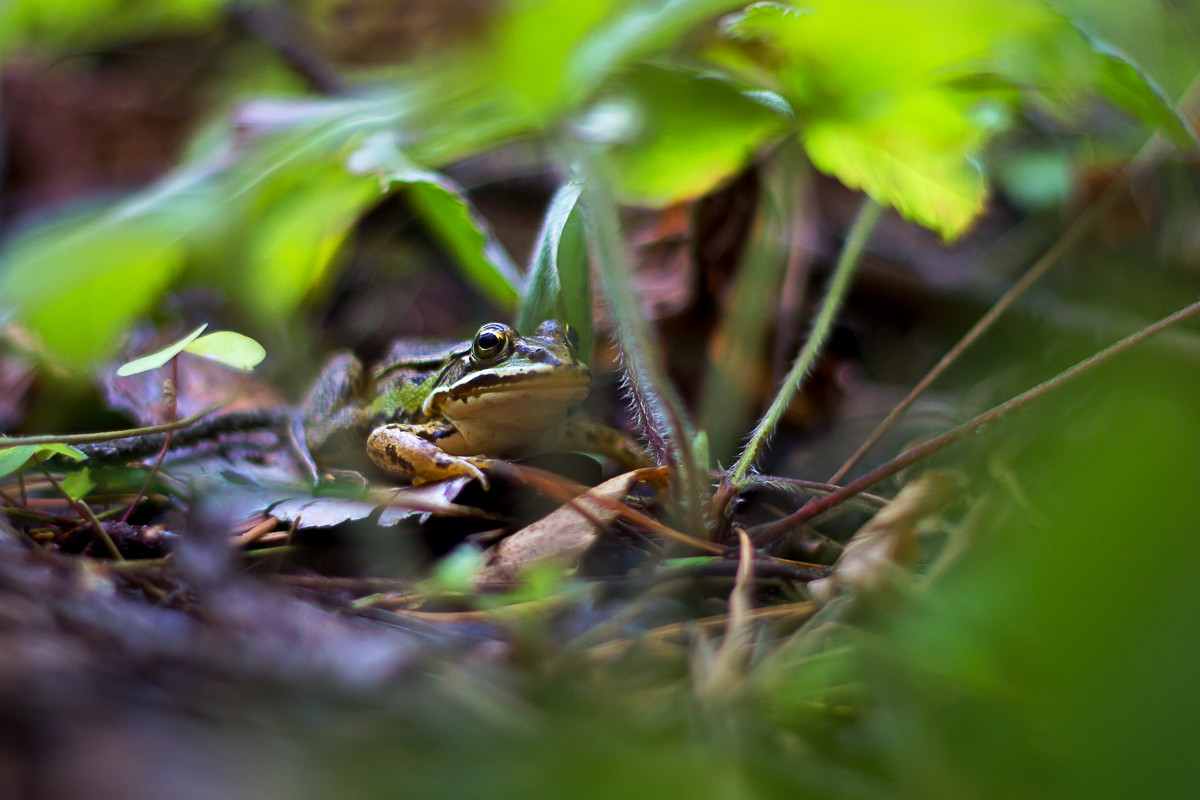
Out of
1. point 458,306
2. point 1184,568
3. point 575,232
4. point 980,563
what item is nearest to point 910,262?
point 575,232

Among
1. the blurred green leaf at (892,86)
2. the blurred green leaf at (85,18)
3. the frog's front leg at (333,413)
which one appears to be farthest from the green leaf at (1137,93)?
the blurred green leaf at (85,18)

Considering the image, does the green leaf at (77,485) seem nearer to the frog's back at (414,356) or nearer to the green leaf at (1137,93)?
the frog's back at (414,356)

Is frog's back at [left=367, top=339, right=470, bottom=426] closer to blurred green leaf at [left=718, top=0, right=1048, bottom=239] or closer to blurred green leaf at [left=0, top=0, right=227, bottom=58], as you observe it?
blurred green leaf at [left=718, top=0, right=1048, bottom=239]

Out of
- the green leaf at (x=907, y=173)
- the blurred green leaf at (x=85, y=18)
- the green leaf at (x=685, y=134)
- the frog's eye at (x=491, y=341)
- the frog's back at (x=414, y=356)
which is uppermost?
the blurred green leaf at (x=85, y=18)

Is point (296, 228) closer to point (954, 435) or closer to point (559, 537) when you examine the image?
point (559, 537)

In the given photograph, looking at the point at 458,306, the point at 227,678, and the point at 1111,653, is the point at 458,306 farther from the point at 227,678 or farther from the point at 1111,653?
the point at 1111,653
